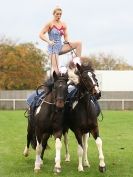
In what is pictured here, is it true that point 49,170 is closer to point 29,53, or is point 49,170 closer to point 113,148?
point 113,148

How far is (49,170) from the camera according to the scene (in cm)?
1312

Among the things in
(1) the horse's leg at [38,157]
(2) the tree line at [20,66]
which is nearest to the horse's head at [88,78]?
(1) the horse's leg at [38,157]

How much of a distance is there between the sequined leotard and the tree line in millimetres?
55383

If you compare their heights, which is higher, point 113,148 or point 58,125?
point 58,125

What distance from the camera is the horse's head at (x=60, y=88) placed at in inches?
466

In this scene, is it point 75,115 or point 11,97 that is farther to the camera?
point 11,97

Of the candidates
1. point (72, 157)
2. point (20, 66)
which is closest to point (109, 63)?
point (20, 66)

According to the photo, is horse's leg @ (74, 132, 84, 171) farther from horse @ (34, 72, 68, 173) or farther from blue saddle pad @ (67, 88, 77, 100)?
blue saddle pad @ (67, 88, 77, 100)

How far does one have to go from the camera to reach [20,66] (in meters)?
70.1

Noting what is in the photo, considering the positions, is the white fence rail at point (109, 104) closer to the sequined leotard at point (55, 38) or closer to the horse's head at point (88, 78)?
the sequined leotard at point (55, 38)

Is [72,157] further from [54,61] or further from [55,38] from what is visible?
[55,38]

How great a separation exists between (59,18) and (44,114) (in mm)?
2386

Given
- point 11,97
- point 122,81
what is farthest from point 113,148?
point 122,81

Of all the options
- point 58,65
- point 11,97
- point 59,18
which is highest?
point 59,18
